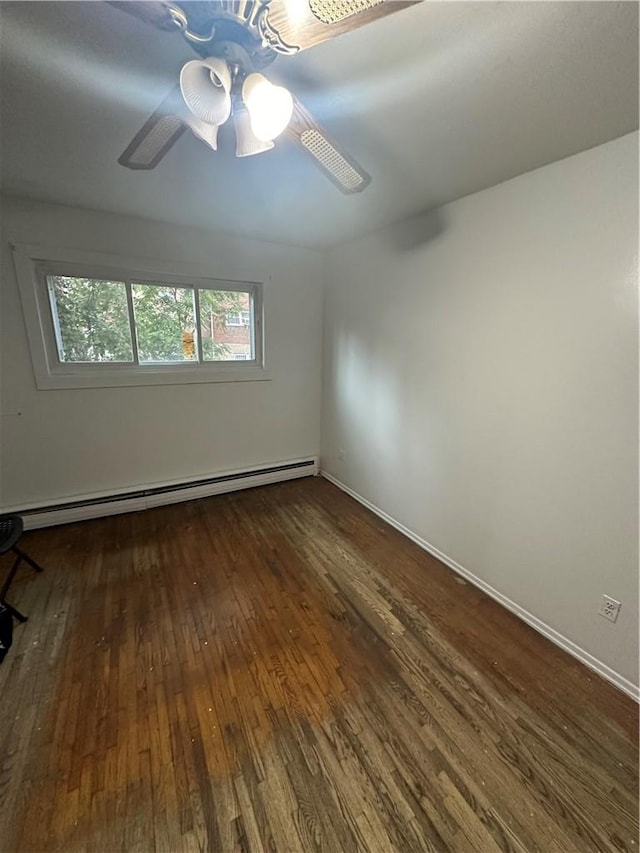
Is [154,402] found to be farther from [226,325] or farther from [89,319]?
[226,325]

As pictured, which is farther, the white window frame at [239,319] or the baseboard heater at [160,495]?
the white window frame at [239,319]

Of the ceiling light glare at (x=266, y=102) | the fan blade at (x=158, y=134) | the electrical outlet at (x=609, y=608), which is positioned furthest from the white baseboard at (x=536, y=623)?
the fan blade at (x=158, y=134)

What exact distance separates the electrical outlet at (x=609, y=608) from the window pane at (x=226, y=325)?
298 centimetres

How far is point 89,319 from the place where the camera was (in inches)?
101

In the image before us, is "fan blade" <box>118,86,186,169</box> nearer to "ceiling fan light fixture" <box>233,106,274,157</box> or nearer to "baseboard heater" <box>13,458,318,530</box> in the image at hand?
"ceiling fan light fixture" <box>233,106,274,157</box>

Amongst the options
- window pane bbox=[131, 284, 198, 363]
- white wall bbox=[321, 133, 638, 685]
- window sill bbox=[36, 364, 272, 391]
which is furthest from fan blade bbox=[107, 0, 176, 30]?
window sill bbox=[36, 364, 272, 391]

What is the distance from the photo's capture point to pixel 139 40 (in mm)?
991

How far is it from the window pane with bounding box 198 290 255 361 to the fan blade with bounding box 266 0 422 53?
2.27m

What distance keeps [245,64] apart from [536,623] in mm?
2609

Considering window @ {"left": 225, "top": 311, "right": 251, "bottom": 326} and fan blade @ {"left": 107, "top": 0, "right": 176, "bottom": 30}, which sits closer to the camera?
fan blade @ {"left": 107, "top": 0, "right": 176, "bottom": 30}

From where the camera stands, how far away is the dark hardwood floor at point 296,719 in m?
1.05

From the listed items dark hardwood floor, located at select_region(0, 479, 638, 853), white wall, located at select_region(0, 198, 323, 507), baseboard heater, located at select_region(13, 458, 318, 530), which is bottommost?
dark hardwood floor, located at select_region(0, 479, 638, 853)

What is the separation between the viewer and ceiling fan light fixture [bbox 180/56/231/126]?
2.88 feet

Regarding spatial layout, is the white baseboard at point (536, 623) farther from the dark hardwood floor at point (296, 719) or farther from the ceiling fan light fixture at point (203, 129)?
the ceiling fan light fixture at point (203, 129)
